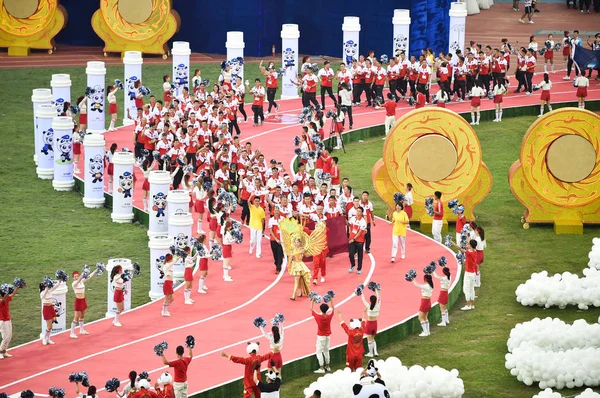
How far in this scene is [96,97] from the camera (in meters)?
38.2

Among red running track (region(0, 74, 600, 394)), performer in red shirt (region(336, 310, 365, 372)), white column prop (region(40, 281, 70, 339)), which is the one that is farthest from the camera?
white column prop (region(40, 281, 70, 339))

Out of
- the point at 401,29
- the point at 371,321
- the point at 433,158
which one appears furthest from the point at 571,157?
the point at 401,29

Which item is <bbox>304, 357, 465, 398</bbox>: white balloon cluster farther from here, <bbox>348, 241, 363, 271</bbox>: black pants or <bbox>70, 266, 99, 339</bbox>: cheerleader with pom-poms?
<bbox>348, 241, 363, 271</bbox>: black pants

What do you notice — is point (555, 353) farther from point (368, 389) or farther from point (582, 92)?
point (582, 92)

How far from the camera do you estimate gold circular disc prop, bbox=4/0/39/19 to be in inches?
1791

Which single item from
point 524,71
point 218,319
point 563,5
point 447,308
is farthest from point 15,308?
point 563,5

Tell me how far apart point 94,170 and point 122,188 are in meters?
1.49

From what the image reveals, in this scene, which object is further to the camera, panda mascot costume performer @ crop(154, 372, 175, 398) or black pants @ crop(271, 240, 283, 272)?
black pants @ crop(271, 240, 283, 272)

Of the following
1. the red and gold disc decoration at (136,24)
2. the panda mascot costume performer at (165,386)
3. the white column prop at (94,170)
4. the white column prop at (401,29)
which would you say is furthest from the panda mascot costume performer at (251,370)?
the red and gold disc decoration at (136,24)

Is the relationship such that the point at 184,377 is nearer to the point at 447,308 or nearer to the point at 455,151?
the point at 447,308

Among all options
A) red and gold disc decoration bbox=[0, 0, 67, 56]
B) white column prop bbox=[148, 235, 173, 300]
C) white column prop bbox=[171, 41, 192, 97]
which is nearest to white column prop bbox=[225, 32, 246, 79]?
white column prop bbox=[171, 41, 192, 97]

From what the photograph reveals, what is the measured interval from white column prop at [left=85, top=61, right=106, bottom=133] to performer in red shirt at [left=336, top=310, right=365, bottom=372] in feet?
57.1

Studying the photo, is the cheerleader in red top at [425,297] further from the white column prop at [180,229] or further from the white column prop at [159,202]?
the white column prop at [159,202]

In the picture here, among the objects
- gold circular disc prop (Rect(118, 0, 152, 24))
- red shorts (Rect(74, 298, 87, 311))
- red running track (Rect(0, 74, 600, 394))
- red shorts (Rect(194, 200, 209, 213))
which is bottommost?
red running track (Rect(0, 74, 600, 394))
